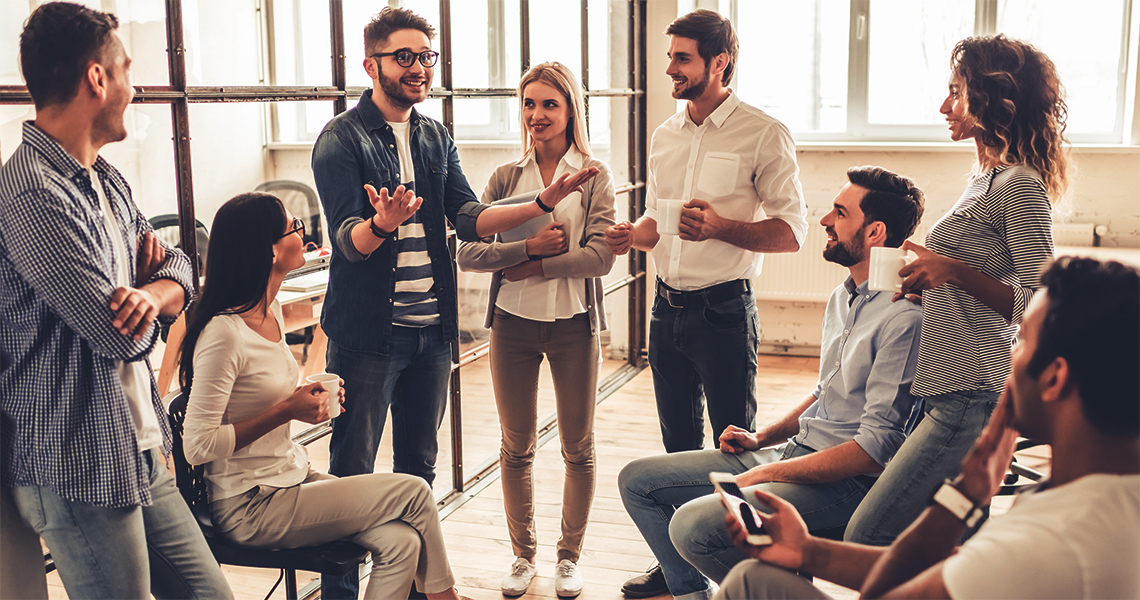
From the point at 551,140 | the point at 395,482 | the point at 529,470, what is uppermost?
the point at 551,140

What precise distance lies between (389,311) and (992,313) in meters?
1.36

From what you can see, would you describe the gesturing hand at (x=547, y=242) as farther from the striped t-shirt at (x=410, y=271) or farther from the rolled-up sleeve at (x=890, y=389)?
the rolled-up sleeve at (x=890, y=389)

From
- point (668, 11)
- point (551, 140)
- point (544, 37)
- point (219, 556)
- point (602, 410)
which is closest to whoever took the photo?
point (219, 556)

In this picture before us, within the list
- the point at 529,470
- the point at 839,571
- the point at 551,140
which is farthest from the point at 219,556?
the point at 551,140

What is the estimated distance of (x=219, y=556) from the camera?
5.75 ft

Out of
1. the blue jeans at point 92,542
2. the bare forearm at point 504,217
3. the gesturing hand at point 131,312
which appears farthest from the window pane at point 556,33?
the blue jeans at point 92,542

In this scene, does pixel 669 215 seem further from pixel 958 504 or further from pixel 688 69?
pixel 958 504

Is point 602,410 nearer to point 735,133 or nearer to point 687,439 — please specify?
point 687,439

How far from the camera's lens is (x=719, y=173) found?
252 centimetres

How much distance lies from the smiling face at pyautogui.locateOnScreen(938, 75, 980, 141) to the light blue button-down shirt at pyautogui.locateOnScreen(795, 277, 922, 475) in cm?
38

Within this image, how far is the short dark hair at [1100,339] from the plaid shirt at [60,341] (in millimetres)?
1293

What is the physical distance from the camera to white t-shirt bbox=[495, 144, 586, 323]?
2.45m

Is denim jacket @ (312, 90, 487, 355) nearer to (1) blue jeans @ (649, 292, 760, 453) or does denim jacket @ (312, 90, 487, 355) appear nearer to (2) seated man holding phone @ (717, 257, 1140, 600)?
(1) blue jeans @ (649, 292, 760, 453)

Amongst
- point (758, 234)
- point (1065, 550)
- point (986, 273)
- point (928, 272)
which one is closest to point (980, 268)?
point (986, 273)
